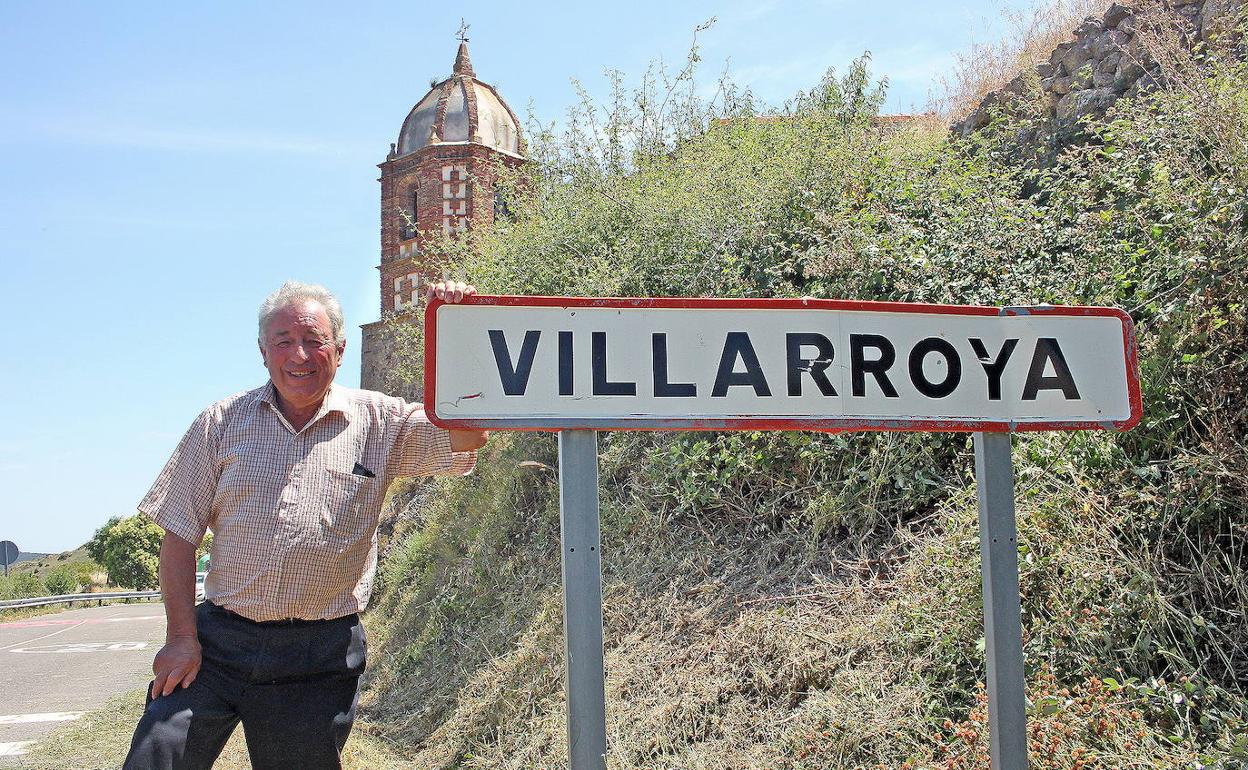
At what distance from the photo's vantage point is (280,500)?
9.88 feet

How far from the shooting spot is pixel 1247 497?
3787 mm

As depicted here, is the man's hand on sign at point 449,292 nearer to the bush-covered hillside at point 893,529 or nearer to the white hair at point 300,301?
the white hair at point 300,301

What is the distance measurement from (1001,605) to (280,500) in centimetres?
205

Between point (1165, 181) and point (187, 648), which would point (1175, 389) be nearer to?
point (1165, 181)

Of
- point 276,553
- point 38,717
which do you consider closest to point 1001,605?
point 276,553

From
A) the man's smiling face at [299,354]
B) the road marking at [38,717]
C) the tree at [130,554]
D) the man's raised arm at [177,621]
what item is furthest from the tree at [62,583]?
the man's smiling face at [299,354]

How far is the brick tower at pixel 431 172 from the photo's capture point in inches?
1057

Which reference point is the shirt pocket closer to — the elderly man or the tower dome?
the elderly man

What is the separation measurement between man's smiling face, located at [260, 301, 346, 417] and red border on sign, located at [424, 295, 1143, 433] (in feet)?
2.62

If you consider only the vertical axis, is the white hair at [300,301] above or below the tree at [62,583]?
above

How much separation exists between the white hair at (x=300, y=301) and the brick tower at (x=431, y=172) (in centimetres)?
2221

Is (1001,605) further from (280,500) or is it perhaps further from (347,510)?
(280,500)

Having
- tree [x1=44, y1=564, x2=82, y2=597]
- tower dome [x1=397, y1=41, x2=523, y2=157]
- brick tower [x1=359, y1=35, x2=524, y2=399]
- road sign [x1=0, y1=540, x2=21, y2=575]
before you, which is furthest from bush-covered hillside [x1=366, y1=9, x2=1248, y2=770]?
tree [x1=44, y1=564, x2=82, y2=597]

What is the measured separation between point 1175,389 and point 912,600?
1.45 metres
